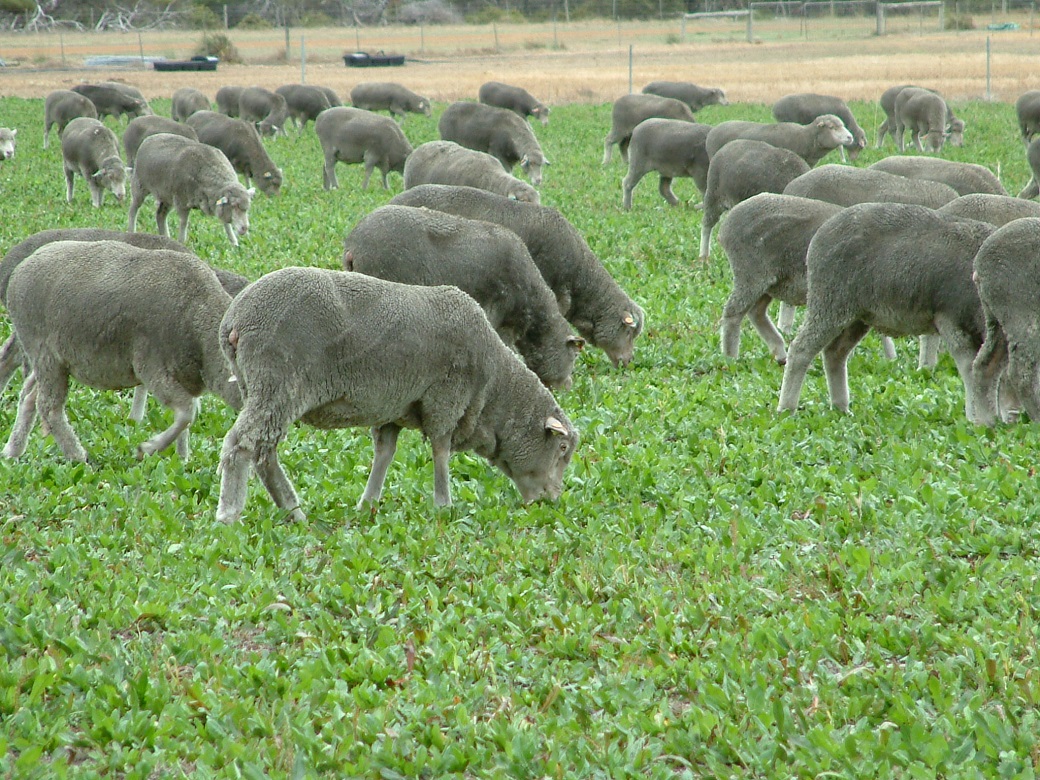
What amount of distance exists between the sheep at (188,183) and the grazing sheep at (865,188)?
289 inches

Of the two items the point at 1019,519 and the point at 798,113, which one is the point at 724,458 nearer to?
the point at 1019,519

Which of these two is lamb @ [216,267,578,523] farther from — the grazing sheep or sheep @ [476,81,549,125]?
sheep @ [476,81,549,125]

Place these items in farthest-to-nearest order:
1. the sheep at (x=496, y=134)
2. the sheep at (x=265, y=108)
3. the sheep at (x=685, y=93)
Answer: the sheep at (x=685, y=93) < the sheep at (x=265, y=108) < the sheep at (x=496, y=134)

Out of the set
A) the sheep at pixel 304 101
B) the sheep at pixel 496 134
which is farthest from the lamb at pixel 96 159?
the sheep at pixel 304 101

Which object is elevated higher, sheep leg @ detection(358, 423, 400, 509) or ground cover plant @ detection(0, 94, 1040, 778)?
sheep leg @ detection(358, 423, 400, 509)

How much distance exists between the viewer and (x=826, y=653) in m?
4.93

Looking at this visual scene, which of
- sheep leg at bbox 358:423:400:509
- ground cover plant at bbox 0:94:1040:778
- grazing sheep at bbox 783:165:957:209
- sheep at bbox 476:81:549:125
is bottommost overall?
ground cover plant at bbox 0:94:1040:778

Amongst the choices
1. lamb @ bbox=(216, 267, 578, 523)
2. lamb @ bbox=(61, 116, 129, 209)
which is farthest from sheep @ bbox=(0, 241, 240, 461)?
lamb @ bbox=(61, 116, 129, 209)

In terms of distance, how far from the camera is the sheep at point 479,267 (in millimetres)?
8883

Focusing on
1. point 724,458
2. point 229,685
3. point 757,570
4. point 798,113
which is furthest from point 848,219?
point 798,113

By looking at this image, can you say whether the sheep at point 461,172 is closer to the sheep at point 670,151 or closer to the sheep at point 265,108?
the sheep at point 670,151

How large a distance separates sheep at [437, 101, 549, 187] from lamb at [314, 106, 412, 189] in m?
0.99

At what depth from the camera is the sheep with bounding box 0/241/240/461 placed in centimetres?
693

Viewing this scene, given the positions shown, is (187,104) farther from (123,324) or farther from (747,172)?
(123,324)
